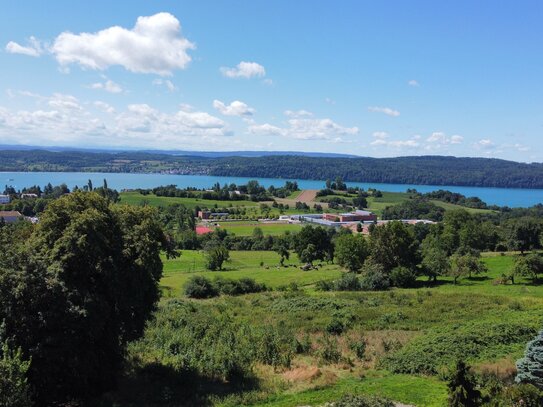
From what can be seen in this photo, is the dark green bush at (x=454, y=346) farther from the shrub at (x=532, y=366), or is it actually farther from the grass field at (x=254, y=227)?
the grass field at (x=254, y=227)

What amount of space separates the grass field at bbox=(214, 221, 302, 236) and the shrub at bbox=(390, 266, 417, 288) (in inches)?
2221

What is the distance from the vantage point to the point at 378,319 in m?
32.0

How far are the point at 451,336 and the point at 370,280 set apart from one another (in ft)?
85.8

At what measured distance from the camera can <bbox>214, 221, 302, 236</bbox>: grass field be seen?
109 m

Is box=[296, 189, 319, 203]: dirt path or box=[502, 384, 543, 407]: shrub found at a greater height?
box=[502, 384, 543, 407]: shrub

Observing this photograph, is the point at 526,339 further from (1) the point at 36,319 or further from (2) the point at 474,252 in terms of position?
(2) the point at 474,252

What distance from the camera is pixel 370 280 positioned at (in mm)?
50250

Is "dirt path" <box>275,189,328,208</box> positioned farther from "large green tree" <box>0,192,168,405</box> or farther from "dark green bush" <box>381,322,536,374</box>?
"large green tree" <box>0,192,168,405</box>

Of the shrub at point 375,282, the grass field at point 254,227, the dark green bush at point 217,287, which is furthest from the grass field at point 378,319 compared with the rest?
the grass field at point 254,227

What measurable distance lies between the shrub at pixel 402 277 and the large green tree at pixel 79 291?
35.2m

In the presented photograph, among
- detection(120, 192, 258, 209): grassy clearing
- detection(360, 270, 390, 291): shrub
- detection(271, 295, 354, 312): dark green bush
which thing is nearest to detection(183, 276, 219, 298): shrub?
detection(271, 295, 354, 312): dark green bush

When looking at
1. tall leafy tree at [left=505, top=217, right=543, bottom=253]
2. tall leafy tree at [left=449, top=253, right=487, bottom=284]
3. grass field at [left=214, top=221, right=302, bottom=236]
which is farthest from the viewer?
grass field at [left=214, top=221, right=302, bottom=236]

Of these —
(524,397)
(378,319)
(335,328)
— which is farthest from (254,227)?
(524,397)

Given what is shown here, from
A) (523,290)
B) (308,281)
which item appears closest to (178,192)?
(308,281)
